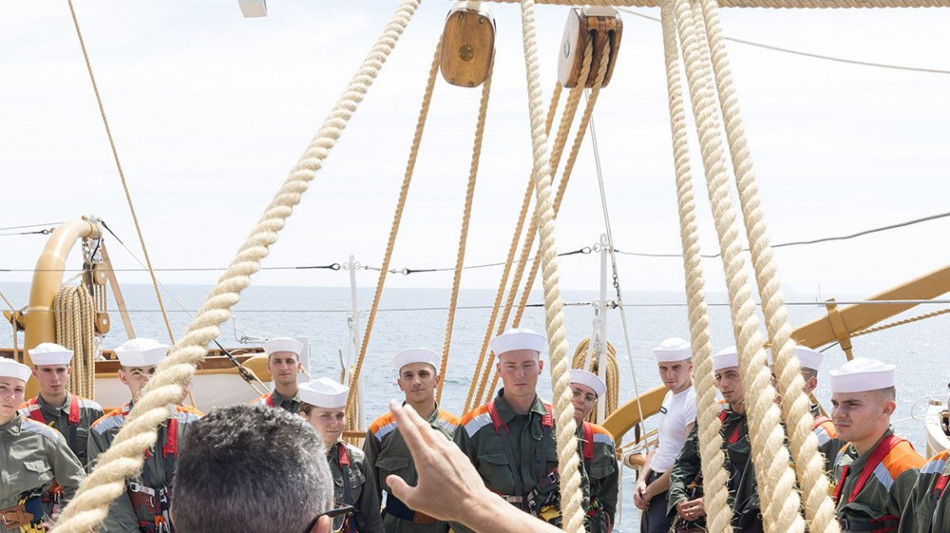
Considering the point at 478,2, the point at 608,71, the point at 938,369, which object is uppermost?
the point at 478,2

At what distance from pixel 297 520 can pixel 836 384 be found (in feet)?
8.45

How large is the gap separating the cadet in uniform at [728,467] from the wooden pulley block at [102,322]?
6.20 metres

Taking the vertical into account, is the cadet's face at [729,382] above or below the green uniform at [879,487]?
above

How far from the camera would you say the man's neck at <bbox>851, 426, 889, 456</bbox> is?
3150 millimetres

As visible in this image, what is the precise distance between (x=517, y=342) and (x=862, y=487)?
161 centimetres

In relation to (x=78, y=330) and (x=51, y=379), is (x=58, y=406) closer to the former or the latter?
(x=51, y=379)

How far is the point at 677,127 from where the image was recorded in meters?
2.21

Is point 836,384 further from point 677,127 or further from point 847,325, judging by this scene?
point 847,325

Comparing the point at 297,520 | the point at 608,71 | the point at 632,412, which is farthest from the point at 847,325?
the point at 297,520

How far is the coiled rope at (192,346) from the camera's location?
1.18 metres

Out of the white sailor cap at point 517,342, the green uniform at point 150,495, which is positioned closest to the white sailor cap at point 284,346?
the green uniform at point 150,495

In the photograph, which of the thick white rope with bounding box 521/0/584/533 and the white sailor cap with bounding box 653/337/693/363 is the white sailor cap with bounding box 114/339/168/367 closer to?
the white sailor cap with bounding box 653/337/693/363

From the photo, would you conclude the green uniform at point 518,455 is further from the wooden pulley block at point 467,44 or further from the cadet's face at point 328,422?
the wooden pulley block at point 467,44

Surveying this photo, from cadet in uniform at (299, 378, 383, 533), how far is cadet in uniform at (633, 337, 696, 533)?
1.29 m
